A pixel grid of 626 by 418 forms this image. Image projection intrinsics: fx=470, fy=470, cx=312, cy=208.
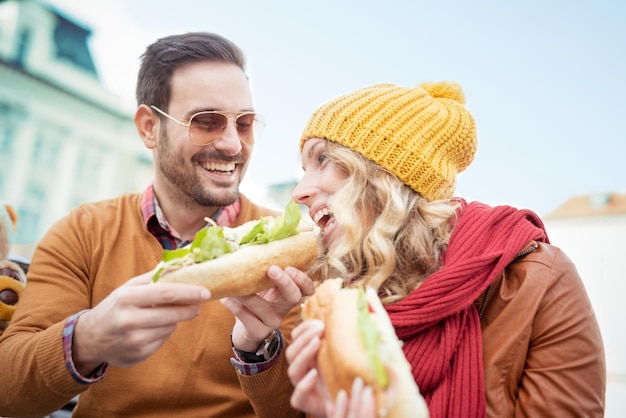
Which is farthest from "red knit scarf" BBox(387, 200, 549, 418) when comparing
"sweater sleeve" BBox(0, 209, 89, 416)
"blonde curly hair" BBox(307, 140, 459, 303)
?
"sweater sleeve" BBox(0, 209, 89, 416)

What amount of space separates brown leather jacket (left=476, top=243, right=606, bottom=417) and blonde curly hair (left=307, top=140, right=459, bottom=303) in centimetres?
43

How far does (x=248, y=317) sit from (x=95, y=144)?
24903 millimetres

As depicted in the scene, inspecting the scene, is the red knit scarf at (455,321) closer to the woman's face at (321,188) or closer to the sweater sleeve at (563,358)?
the sweater sleeve at (563,358)

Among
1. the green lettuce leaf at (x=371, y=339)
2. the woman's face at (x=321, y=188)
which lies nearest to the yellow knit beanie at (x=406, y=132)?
the woman's face at (x=321, y=188)

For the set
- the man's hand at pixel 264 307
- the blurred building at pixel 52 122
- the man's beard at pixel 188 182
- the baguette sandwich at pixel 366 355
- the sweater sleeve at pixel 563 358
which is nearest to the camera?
the baguette sandwich at pixel 366 355

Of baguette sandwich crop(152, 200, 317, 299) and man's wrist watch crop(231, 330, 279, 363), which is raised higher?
baguette sandwich crop(152, 200, 317, 299)

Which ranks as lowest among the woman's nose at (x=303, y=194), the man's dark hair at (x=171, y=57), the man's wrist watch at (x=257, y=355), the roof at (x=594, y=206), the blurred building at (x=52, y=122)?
the blurred building at (x=52, y=122)

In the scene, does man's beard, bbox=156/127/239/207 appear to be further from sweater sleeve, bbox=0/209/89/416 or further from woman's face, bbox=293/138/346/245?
woman's face, bbox=293/138/346/245

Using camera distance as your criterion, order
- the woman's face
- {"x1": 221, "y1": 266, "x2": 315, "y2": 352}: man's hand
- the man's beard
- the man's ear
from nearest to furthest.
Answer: {"x1": 221, "y1": 266, "x2": 315, "y2": 352}: man's hand
the woman's face
the man's beard
the man's ear

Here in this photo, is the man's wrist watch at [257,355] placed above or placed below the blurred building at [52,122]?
above

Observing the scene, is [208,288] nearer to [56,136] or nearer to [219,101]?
[219,101]

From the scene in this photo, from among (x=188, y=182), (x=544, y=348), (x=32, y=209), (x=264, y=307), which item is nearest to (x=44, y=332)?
(x=264, y=307)

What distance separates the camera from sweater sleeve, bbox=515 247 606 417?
1.81m

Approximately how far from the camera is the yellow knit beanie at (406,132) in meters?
2.32
